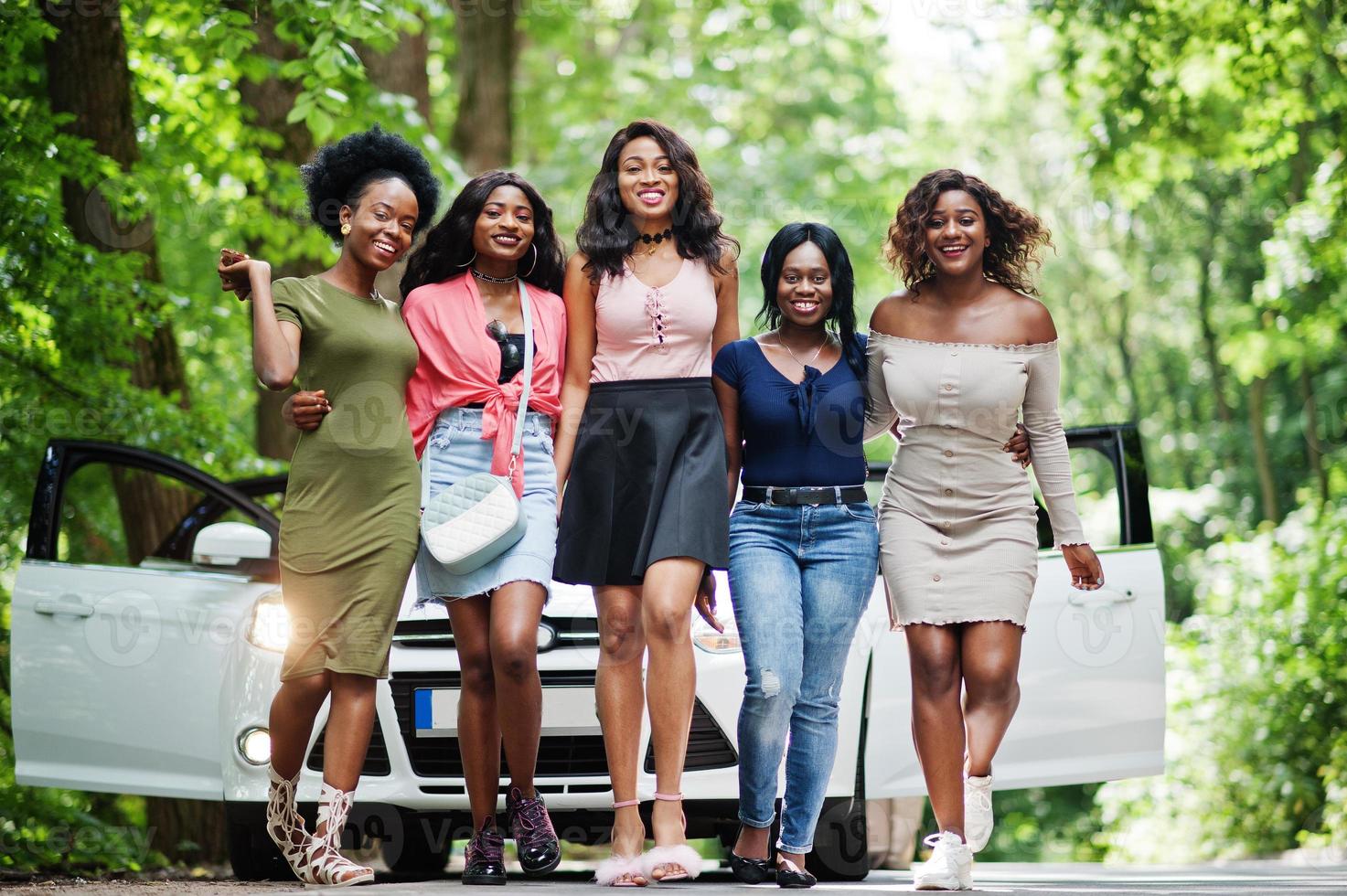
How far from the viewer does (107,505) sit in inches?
379

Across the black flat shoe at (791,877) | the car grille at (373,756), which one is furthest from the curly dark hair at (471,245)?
the black flat shoe at (791,877)

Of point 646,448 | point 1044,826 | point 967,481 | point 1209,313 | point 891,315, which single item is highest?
point 1209,313

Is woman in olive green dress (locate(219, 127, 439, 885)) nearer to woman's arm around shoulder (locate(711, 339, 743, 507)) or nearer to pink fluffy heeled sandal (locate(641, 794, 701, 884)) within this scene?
pink fluffy heeled sandal (locate(641, 794, 701, 884))

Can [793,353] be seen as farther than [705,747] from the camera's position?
No

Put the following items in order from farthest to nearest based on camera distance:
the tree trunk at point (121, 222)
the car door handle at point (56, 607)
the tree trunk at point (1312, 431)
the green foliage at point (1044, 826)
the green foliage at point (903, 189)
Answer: the green foliage at point (1044, 826) < the tree trunk at point (1312, 431) < the tree trunk at point (121, 222) < the green foliage at point (903, 189) < the car door handle at point (56, 607)

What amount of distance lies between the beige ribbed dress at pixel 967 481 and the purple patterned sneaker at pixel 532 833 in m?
1.28

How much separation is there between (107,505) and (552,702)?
5.60 metres

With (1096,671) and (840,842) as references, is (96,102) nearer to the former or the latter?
(840,842)

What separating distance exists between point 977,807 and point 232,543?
8.82 ft

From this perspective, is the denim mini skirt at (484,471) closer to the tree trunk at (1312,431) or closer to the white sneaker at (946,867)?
the white sneaker at (946,867)

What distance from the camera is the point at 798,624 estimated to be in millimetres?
4566

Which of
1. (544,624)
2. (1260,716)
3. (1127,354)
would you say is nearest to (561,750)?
(544,624)

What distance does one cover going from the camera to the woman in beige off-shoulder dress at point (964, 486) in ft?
15.2

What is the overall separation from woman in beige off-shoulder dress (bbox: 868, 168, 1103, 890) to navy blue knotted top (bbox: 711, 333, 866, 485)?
0.59 ft
